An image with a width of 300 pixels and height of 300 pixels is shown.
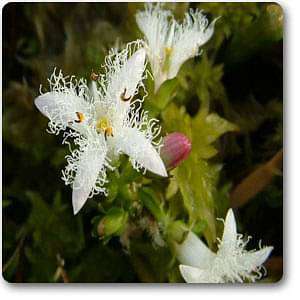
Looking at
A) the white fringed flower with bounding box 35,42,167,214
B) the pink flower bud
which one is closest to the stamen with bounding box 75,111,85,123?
the white fringed flower with bounding box 35,42,167,214

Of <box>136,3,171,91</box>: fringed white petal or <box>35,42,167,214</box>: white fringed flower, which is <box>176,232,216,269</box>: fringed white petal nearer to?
<box>35,42,167,214</box>: white fringed flower

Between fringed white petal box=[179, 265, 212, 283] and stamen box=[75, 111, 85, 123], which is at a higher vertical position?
stamen box=[75, 111, 85, 123]

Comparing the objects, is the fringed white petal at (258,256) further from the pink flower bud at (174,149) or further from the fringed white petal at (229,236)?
the pink flower bud at (174,149)

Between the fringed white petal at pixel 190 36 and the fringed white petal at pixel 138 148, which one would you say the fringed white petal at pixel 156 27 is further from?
the fringed white petal at pixel 138 148

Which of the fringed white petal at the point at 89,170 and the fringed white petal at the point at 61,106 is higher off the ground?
the fringed white petal at the point at 61,106

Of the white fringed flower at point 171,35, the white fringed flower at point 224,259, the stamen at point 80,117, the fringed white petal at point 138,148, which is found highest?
the white fringed flower at point 171,35

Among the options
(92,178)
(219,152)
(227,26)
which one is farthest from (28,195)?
(227,26)

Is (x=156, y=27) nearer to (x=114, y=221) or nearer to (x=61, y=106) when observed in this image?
(x=61, y=106)

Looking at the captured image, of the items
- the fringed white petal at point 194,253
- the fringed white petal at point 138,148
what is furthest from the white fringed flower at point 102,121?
the fringed white petal at point 194,253
